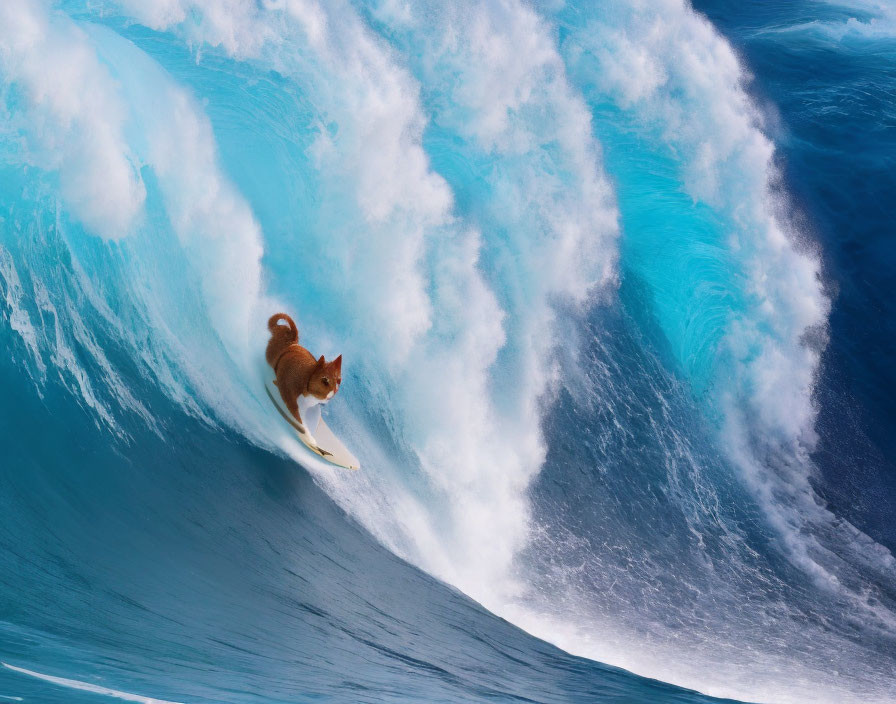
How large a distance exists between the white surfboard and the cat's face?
10.2 inches

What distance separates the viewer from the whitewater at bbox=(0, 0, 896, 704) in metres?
4.89

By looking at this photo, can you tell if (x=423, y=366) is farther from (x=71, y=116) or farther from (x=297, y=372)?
(x=71, y=116)

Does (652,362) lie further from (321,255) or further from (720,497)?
(321,255)

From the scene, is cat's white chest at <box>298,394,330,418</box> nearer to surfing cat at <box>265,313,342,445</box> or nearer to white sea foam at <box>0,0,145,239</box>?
surfing cat at <box>265,313,342,445</box>

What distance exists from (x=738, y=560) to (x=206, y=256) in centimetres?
613

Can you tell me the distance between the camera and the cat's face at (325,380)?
5.39 m

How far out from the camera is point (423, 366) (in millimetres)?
7078

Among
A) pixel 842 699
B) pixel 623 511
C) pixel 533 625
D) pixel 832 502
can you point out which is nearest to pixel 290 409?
pixel 533 625

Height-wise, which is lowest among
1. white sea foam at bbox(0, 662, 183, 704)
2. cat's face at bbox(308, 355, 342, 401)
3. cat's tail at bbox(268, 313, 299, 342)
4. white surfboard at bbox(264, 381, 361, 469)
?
white sea foam at bbox(0, 662, 183, 704)

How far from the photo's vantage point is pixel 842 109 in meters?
11.2

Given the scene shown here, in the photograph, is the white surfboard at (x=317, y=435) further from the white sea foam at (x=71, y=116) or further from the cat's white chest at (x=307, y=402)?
the white sea foam at (x=71, y=116)

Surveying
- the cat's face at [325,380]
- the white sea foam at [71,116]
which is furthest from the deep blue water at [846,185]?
the white sea foam at [71,116]

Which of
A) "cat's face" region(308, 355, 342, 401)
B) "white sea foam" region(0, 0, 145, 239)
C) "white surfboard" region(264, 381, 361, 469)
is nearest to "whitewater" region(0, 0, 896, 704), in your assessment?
"white sea foam" region(0, 0, 145, 239)

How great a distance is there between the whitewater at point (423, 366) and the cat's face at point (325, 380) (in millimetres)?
669
